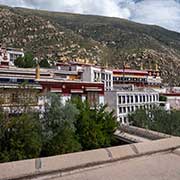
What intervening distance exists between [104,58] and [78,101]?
83.1m

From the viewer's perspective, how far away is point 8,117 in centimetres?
912

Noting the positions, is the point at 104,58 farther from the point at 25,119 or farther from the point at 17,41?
the point at 25,119

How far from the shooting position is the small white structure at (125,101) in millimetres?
37656

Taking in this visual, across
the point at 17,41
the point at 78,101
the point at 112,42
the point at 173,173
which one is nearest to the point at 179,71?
the point at 112,42

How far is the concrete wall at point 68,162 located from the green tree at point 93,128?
4.67 metres

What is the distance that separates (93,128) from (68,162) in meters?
6.25

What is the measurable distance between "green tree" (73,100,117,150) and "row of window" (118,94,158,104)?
27.1 meters

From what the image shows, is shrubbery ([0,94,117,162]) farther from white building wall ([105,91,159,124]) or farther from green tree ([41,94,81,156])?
white building wall ([105,91,159,124])

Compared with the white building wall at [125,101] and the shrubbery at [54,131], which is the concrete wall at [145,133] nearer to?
the shrubbery at [54,131]

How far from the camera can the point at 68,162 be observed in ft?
14.4

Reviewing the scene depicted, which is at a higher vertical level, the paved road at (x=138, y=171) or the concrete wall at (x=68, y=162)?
the concrete wall at (x=68, y=162)

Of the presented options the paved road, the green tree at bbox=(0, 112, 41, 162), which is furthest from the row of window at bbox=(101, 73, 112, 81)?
the paved road

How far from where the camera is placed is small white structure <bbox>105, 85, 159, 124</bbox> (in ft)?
124

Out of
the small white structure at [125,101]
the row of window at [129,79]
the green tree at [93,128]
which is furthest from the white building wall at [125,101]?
the green tree at [93,128]
